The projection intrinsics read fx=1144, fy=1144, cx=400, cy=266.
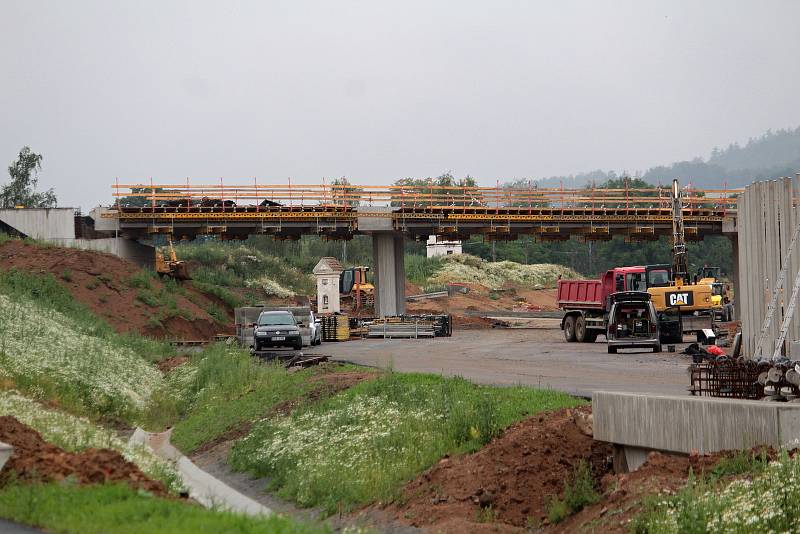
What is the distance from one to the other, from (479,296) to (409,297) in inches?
423

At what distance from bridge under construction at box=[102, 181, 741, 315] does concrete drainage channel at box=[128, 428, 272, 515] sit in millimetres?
35542

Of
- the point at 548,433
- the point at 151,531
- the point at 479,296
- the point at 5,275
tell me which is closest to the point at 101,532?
the point at 151,531

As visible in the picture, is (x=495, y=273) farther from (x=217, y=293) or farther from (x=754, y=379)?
(x=754, y=379)

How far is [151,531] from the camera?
1089 cm

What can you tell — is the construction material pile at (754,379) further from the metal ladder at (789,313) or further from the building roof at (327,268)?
the building roof at (327,268)

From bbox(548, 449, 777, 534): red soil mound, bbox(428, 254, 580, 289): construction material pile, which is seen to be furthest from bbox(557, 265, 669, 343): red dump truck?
bbox(428, 254, 580, 289): construction material pile

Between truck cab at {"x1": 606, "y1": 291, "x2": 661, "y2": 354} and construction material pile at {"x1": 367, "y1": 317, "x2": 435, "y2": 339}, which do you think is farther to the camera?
construction material pile at {"x1": 367, "y1": 317, "x2": 435, "y2": 339}

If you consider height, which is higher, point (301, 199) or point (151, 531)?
point (301, 199)

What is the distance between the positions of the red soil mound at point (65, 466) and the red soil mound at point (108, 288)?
121 feet

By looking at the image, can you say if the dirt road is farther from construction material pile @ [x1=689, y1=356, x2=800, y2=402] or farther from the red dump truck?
construction material pile @ [x1=689, y1=356, x2=800, y2=402]

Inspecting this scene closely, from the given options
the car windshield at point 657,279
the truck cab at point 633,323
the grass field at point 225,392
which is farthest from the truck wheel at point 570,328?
the grass field at point 225,392

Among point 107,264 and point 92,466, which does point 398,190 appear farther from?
point 92,466

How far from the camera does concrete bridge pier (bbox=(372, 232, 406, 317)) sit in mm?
67812

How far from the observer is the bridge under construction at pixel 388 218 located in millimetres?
63969
